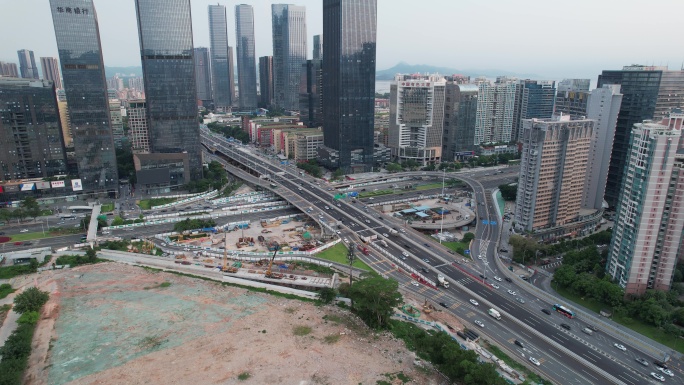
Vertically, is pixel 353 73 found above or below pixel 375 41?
below

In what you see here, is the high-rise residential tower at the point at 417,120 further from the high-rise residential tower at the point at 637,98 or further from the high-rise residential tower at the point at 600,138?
the high-rise residential tower at the point at 600,138

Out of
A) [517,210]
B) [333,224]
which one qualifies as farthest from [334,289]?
[517,210]

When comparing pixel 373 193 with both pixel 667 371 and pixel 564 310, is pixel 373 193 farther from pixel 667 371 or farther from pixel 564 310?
pixel 667 371

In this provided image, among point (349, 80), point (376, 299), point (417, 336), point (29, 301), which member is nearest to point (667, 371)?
point (417, 336)

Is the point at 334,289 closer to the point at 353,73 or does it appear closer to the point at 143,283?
the point at 143,283

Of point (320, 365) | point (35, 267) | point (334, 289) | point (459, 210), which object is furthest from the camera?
point (459, 210)

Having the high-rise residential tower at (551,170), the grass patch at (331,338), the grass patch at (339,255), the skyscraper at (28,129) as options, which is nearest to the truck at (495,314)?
the grass patch at (339,255)

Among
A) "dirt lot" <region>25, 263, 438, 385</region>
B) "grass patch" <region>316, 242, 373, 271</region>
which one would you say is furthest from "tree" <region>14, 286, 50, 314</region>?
"grass patch" <region>316, 242, 373, 271</region>

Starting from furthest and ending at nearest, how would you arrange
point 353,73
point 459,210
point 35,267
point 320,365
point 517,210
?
point 353,73, point 459,210, point 517,210, point 35,267, point 320,365
